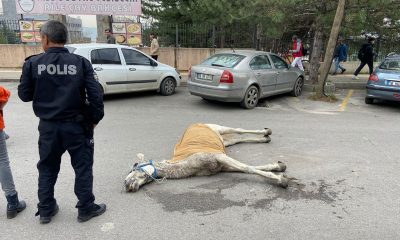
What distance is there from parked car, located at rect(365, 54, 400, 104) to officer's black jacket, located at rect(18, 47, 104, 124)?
27.7ft

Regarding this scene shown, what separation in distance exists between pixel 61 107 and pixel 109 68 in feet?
21.0

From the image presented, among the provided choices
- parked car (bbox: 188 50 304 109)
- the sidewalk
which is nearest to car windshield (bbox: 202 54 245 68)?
parked car (bbox: 188 50 304 109)

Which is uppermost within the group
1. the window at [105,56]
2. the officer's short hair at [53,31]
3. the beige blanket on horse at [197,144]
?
the officer's short hair at [53,31]

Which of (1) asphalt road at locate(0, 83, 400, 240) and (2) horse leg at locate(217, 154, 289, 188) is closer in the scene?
(1) asphalt road at locate(0, 83, 400, 240)

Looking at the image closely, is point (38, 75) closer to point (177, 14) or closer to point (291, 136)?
point (291, 136)

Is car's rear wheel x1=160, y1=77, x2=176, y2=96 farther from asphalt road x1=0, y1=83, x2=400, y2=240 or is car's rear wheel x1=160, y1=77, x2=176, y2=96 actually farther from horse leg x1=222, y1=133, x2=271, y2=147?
horse leg x1=222, y1=133, x2=271, y2=147

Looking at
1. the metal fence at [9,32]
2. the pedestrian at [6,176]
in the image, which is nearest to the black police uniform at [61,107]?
the pedestrian at [6,176]

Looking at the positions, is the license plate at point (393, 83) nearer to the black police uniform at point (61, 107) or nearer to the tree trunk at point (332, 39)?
the tree trunk at point (332, 39)

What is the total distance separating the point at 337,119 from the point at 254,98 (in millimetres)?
2162

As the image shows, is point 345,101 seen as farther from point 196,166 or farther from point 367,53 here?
point 196,166

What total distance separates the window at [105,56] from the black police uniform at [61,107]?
6101 millimetres

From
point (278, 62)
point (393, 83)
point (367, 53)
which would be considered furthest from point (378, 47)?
point (278, 62)

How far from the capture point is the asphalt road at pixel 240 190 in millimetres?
3426

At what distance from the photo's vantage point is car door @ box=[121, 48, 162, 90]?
32.2ft
